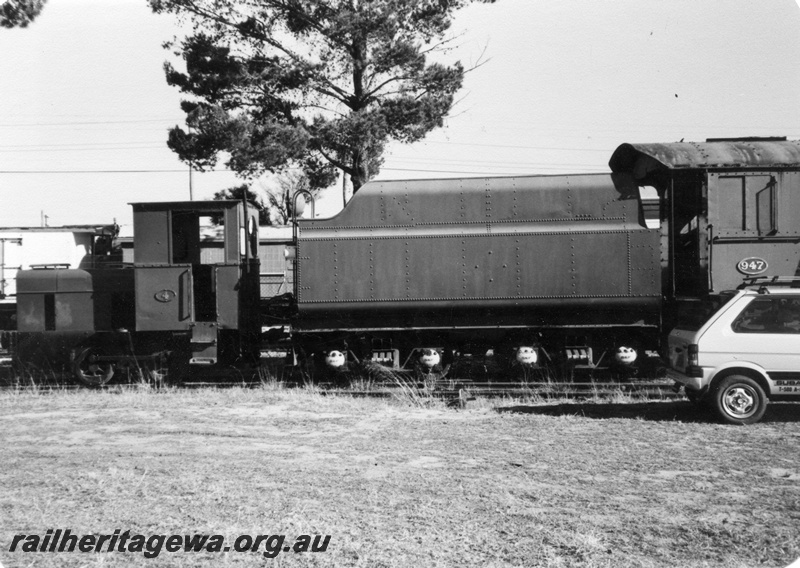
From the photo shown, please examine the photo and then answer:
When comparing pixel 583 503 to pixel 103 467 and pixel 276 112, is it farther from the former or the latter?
pixel 276 112

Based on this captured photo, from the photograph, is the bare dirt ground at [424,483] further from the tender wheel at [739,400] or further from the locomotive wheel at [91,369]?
the locomotive wheel at [91,369]

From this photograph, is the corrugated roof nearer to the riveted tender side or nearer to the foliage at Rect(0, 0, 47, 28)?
the riveted tender side

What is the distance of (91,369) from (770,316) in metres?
9.96

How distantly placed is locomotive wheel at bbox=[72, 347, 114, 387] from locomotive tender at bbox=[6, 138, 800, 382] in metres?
1.23

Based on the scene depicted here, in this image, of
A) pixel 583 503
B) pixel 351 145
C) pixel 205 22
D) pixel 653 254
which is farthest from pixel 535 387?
pixel 205 22

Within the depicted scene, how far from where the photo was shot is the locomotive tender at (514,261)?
1009 centimetres

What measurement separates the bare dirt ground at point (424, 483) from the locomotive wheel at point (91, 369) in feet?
6.83

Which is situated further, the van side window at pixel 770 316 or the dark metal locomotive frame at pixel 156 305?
the dark metal locomotive frame at pixel 156 305

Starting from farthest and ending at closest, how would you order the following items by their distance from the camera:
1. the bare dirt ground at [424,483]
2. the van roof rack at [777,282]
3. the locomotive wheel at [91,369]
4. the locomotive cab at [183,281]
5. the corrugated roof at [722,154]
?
the locomotive wheel at [91,369], the locomotive cab at [183,281], the corrugated roof at [722,154], the van roof rack at [777,282], the bare dirt ground at [424,483]

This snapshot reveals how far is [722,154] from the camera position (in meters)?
10.2

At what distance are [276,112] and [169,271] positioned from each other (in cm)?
1059

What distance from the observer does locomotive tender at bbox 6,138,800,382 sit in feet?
33.1

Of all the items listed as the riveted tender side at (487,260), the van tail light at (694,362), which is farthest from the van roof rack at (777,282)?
the riveted tender side at (487,260)

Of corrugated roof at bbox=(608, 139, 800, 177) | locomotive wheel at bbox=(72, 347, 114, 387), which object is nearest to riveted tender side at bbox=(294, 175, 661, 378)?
corrugated roof at bbox=(608, 139, 800, 177)
